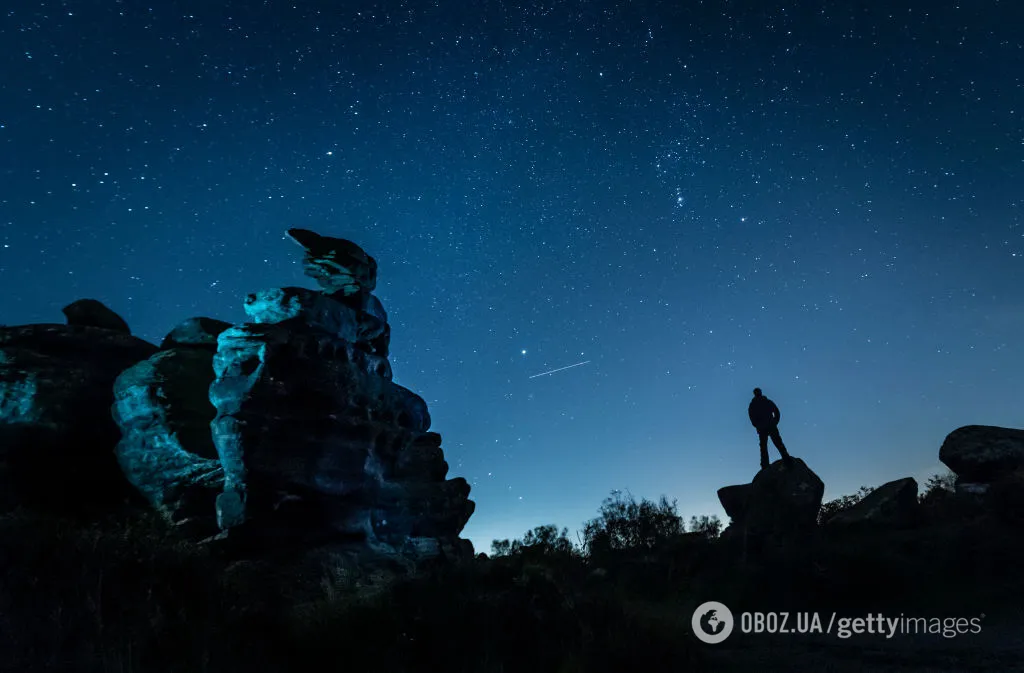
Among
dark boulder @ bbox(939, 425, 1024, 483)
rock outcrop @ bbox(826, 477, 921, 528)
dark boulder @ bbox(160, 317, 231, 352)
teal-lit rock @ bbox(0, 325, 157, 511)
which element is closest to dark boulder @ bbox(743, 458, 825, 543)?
rock outcrop @ bbox(826, 477, 921, 528)

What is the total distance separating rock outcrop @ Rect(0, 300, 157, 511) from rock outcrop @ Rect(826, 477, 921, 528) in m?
22.6

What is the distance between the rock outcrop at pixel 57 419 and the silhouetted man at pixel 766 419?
21145mm

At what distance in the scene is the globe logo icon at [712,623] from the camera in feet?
33.7

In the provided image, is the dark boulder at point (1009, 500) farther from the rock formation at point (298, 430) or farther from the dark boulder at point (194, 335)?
the dark boulder at point (194, 335)

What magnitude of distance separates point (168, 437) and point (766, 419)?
20.0 metres

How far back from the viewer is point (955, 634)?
10055 millimetres

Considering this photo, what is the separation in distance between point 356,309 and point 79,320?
1097cm

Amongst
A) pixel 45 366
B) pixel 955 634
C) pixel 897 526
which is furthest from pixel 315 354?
pixel 897 526

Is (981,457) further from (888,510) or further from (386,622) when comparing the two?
(386,622)

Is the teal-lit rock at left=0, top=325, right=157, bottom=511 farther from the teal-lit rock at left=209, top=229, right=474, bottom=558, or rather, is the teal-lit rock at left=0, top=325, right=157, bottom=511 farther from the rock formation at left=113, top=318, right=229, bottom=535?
the teal-lit rock at left=209, top=229, right=474, bottom=558

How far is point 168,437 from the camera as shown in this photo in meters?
17.6

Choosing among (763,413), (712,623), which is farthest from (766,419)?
(712,623)

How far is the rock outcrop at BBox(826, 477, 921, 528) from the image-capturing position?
58.1 ft

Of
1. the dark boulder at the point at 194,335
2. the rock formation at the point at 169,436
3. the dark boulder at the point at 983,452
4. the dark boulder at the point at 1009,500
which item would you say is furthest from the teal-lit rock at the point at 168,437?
the dark boulder at the point at 983,452
